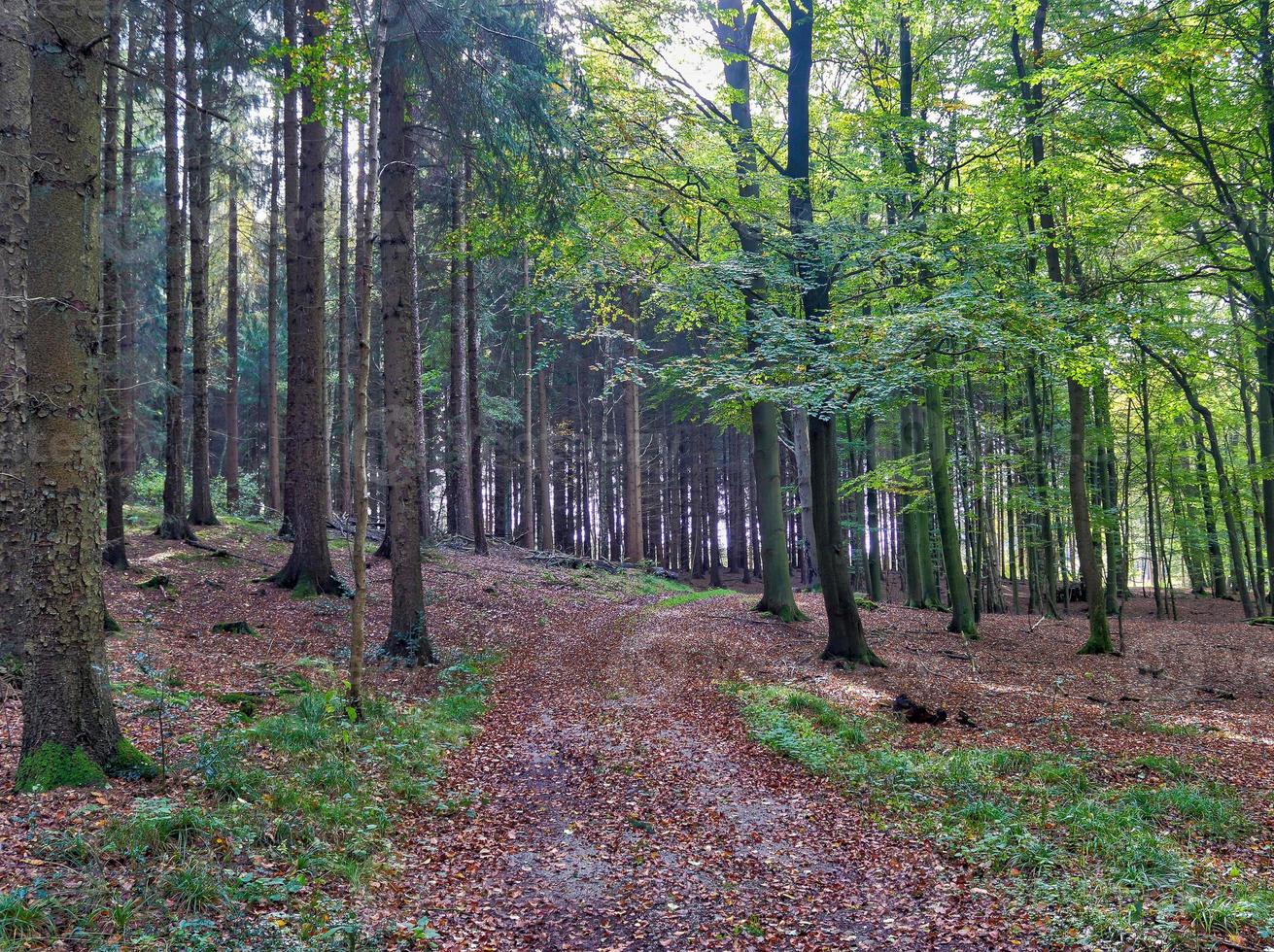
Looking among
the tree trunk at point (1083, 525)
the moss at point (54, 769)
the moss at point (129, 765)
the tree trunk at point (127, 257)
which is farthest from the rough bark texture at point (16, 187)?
the tree trunk at point (1083, 525)

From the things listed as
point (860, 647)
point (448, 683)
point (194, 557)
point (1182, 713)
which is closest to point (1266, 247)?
point (1182, 713)

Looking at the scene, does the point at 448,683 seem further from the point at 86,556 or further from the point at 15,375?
the point at 15,375

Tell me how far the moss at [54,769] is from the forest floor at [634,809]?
154mm

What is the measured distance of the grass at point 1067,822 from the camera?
466cm

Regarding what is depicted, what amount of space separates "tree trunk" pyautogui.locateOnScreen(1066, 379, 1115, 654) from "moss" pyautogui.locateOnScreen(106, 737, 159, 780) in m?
15.3

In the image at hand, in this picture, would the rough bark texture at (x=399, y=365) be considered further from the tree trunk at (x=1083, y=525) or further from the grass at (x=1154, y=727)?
the tree trunk at (x=1083, y=525)

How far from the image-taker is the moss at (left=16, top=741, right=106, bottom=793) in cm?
513

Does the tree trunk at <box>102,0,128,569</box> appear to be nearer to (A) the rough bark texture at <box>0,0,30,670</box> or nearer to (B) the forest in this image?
(B) the forest

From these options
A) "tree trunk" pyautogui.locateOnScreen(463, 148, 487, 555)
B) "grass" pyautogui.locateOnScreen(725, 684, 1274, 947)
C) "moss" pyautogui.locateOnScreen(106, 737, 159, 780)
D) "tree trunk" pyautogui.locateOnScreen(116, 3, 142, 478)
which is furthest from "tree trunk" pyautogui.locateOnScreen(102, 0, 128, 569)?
"grass" pyautogui.locateOnScreen(725, 684, 1274, 947)

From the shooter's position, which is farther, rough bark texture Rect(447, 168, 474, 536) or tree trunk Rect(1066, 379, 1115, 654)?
rough bark texture Rect(447, 168, 474, 536)

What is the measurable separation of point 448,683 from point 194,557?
727cm

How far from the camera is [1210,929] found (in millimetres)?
4477

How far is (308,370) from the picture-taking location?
44.3 feet

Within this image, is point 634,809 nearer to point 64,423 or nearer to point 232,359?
point 64,423
